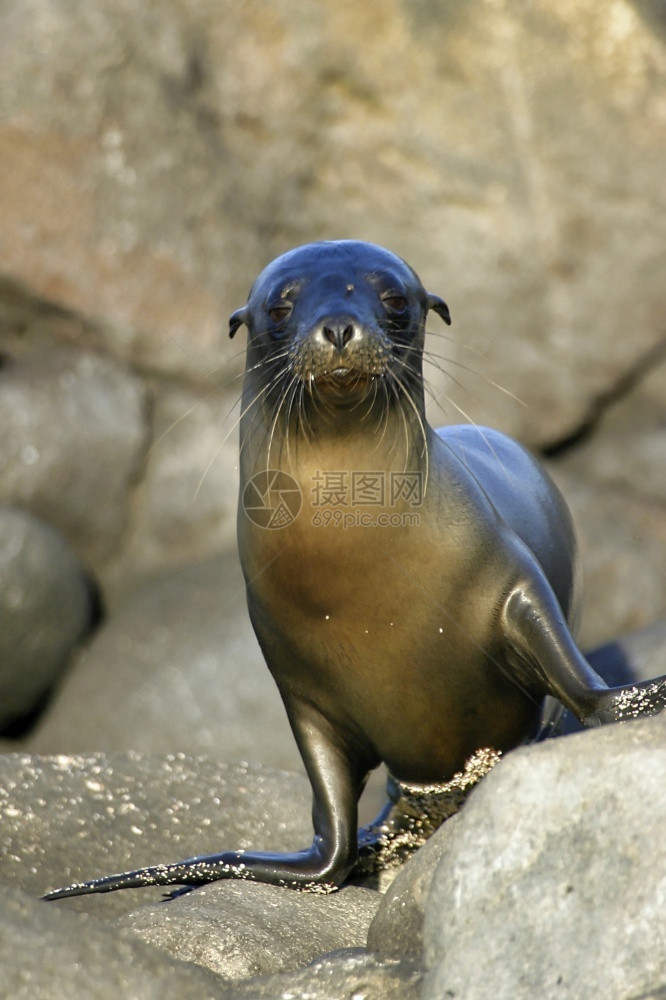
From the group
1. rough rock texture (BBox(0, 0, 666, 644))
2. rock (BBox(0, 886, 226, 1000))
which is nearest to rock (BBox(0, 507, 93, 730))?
rough rock texture (BBox(0, 0, 666, 644))

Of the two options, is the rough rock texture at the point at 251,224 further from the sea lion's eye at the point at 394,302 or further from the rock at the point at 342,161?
the sea lion's eye at the point at 394,302

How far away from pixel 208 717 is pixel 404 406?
5201 millimetres

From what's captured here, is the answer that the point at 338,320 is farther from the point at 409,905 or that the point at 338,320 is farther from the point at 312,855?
the point at 312,855

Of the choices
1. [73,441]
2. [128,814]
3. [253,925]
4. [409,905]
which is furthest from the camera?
[73,441]

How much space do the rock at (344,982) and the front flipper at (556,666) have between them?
1211mm

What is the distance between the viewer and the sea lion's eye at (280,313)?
4254 millimetres

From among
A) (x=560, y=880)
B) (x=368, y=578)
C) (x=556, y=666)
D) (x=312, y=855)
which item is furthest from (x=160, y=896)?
(x=560, y=880)

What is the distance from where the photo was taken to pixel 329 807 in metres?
4.61

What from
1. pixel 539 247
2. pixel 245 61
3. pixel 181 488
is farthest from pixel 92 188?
pixel 539 247

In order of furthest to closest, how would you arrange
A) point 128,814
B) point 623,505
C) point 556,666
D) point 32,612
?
point 623,505 → point 32,612 → point 128,814 → point 556,666

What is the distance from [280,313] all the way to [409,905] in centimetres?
179

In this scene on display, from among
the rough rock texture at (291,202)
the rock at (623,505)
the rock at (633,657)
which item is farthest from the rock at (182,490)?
the rock at (633,657)

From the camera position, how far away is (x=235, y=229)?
34.1 feet

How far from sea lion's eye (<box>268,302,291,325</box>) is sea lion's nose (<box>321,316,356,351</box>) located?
1.13 feet
